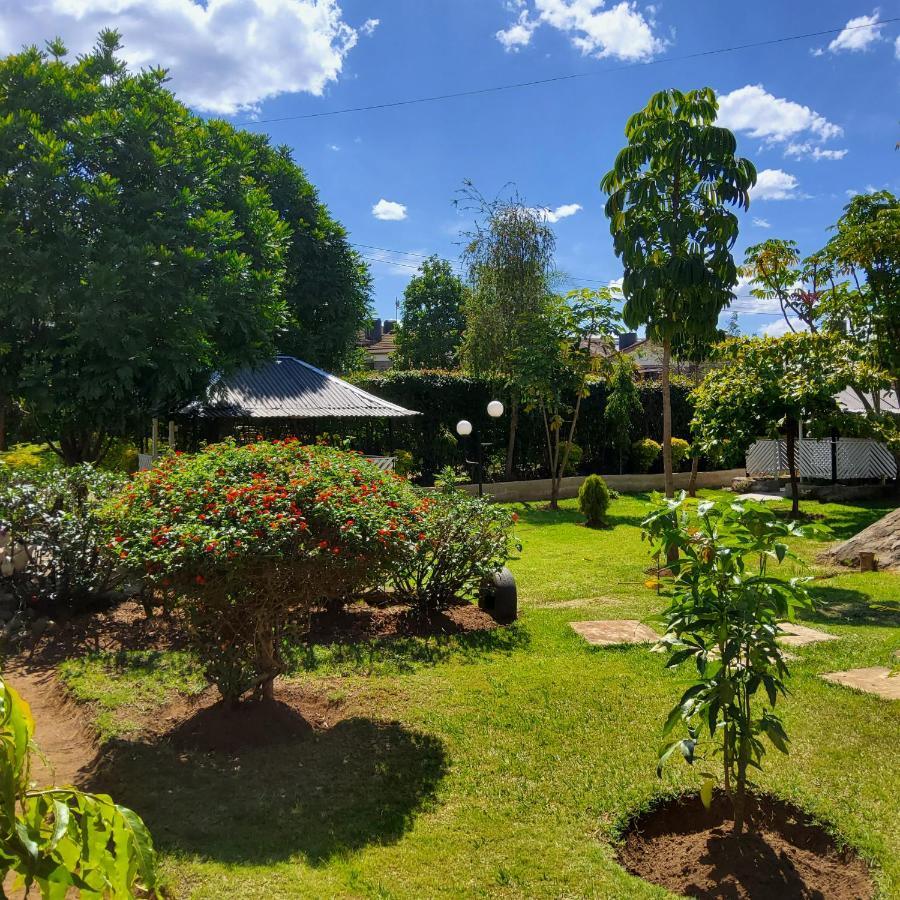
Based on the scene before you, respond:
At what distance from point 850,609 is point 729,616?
5.73 metres

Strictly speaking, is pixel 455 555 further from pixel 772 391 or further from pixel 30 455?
pixel 30 455

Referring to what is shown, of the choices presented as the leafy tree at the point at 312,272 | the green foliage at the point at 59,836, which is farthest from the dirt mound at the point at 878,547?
the leafy tree at the point at 312,272

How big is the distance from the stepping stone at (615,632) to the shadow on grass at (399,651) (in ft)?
1.90

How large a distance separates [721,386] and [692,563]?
10.9 meters

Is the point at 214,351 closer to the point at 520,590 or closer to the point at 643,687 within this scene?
the point at 520,590

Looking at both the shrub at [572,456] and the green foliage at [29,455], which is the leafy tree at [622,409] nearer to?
the shrub at [572,456]

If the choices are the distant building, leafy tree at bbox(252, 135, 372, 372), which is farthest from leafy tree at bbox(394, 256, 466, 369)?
leafy tree at bbox(252, 135, 372, 372)

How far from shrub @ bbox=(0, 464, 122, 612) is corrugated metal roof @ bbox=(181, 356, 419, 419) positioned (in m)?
6.45

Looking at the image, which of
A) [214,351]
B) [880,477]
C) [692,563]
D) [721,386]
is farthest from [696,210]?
[880,477]

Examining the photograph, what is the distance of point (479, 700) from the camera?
17.6 ft

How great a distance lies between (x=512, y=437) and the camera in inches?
743

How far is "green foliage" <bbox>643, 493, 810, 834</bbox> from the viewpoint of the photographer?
3.12m

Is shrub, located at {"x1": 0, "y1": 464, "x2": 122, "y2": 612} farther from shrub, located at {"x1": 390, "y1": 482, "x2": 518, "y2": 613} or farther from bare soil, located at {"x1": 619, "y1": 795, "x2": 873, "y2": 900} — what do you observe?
bare soil, located at {"x1": 619, "y1": 795, "x2": 873, "y2": 900}

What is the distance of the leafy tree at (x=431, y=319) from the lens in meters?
41.2
